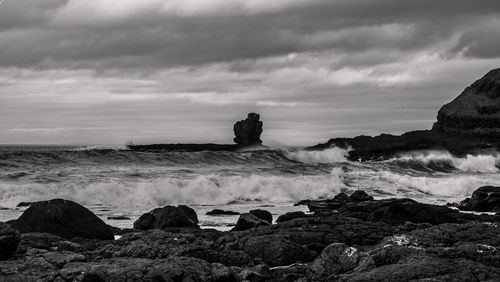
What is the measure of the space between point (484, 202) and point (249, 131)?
199 ft

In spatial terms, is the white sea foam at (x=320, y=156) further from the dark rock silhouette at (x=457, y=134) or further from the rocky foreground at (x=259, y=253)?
the rocky foreground at (x=259, y=253)

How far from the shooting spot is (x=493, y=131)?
7825cm

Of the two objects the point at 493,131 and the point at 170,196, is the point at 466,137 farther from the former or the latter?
the point at 170,196

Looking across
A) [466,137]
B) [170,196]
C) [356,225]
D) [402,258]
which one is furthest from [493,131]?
[402,258]

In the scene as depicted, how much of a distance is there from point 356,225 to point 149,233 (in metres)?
4.63

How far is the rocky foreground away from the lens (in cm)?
980

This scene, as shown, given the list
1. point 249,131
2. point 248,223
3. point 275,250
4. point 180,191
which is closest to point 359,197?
point 180,191

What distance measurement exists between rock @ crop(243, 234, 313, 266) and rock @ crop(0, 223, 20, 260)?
4232mm

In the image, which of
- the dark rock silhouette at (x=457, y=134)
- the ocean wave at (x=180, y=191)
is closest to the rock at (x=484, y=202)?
the ocean wave at (x=180, y=191)

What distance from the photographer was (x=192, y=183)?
36.7 meters

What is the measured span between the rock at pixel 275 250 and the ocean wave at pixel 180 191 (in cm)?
1944

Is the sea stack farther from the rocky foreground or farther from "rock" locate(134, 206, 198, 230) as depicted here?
the rocky foreground

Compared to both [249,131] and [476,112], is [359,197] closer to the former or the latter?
[476,112]

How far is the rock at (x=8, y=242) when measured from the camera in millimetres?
11031
